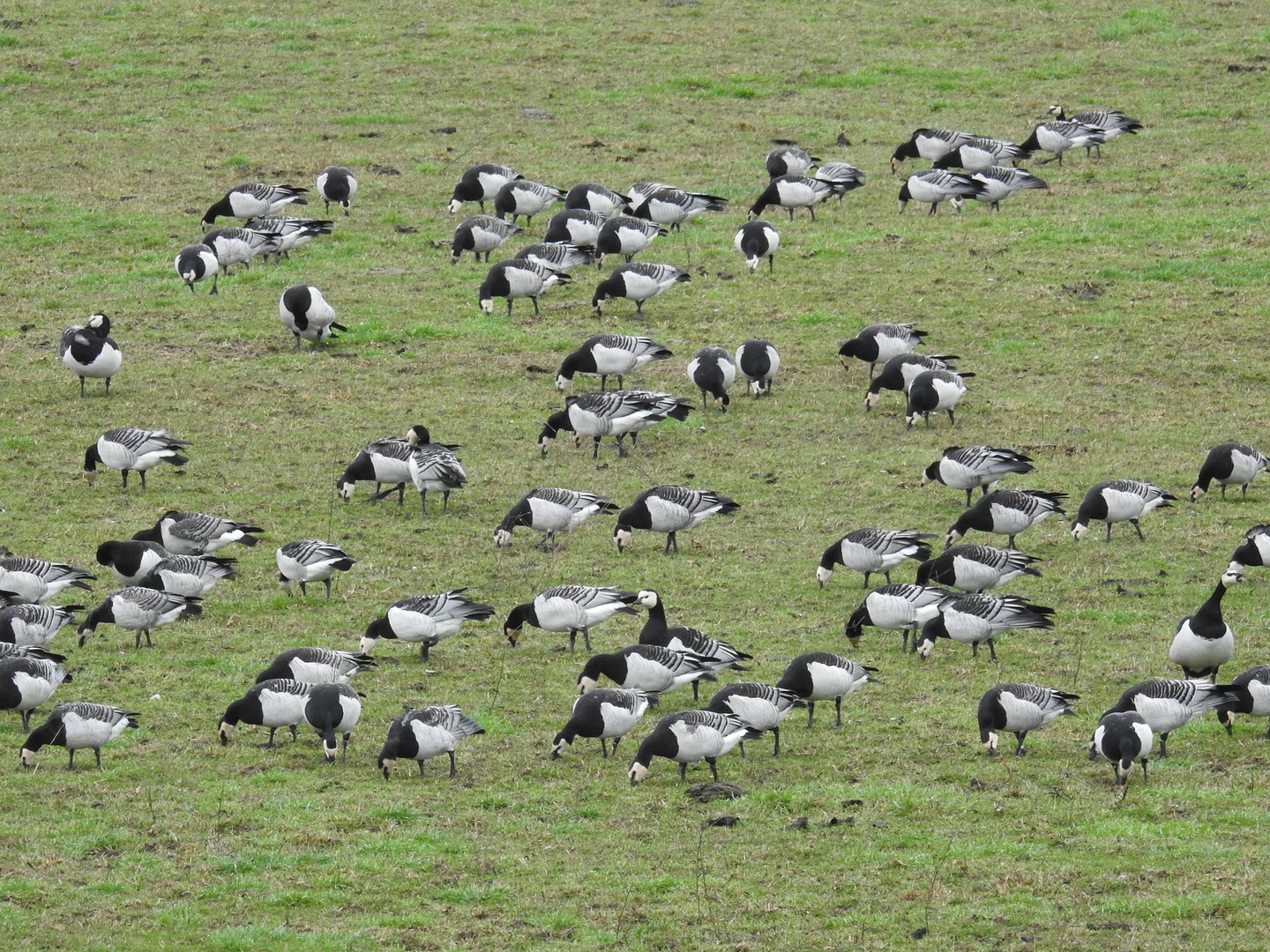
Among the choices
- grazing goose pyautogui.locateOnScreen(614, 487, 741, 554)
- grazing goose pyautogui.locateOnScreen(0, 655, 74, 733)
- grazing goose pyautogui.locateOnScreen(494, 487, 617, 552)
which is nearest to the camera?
grazing goose pyautogui.locateOnScreen(0, 655, 74, 733)

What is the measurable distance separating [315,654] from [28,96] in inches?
1086

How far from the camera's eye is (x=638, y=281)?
83.6ft

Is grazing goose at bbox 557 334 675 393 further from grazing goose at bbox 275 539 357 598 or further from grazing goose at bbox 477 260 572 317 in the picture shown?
grazing goose at bbox 275 539 357 598

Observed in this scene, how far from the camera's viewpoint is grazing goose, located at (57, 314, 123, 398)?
75.4ft

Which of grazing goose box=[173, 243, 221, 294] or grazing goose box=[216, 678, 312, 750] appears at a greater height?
grazing goose box=[173, 243, 221, 294]

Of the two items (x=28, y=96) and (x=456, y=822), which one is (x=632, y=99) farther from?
(x=456, y=822)

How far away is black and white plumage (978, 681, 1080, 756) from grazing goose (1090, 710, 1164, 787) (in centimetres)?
59

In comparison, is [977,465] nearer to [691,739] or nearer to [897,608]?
[897,608]

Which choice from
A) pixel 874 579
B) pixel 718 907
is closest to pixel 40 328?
pixel 874 579

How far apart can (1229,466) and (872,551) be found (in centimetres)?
497

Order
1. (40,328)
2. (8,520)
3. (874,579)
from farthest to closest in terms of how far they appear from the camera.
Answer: (40,328) < (8,520) < (874,579)

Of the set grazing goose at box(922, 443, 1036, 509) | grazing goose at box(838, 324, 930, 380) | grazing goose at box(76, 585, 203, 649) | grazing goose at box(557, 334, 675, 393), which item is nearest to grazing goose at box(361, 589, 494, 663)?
grazing goose at box(76, 585, 203, 649)

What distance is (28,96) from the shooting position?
37.7 metres

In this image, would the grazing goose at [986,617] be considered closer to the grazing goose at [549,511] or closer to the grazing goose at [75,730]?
the grazing goose at [549,511]
